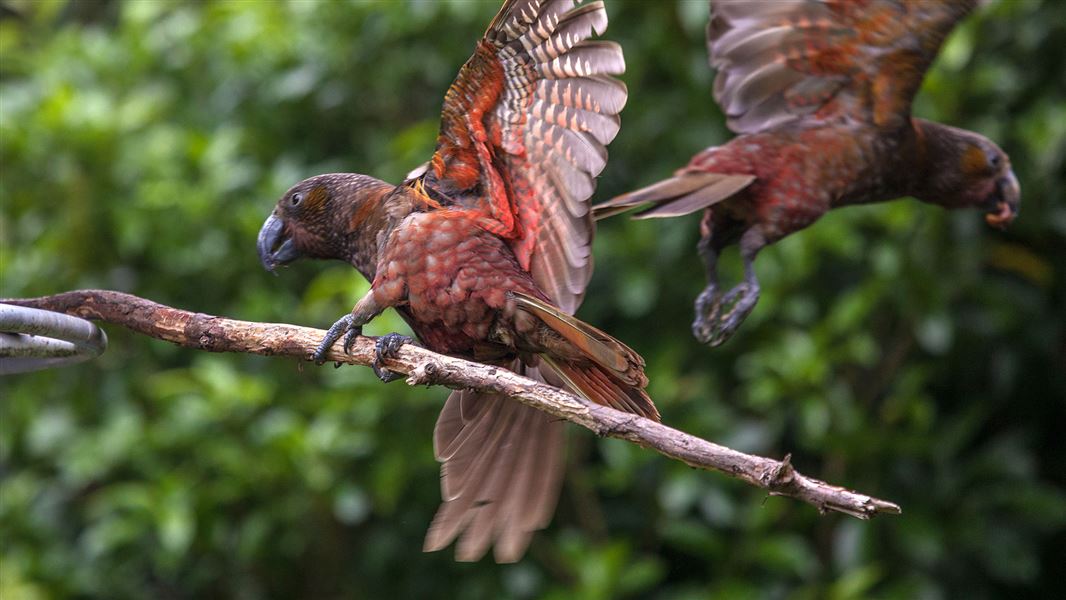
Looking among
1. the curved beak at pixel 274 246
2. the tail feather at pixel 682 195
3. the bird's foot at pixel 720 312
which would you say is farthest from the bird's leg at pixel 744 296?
the curved beak at pixel 274 246

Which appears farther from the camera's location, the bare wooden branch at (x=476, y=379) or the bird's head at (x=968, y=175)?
the bird's head at (x=968, y=175)

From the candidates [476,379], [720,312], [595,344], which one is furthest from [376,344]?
[720,312]

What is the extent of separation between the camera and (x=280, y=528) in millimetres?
4125

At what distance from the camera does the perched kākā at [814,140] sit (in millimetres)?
2730

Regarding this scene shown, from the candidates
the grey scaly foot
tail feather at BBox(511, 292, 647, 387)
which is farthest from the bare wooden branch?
the grey scaly foot

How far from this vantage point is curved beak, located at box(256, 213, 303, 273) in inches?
102

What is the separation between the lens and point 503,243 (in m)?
2.39

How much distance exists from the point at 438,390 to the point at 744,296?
1.35 meters

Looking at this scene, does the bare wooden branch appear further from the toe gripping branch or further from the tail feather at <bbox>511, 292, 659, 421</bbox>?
the tail feather at <bbox>511, 292, 659, 421</bbox>

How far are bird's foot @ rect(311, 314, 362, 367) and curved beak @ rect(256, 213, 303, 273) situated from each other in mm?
415

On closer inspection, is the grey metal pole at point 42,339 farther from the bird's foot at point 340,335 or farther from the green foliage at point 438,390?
the green foliage at point 438,390

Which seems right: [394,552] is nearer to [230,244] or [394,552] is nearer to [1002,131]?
[230,244]

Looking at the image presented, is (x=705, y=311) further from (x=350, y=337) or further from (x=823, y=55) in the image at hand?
(x=350, y=337)

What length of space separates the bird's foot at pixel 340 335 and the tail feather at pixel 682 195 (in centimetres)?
70
